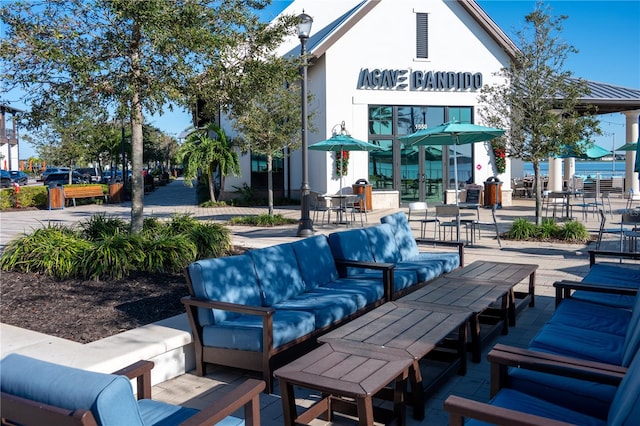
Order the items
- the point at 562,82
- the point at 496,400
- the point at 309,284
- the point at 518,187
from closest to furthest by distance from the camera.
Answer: the point at 496,400
the point at 309,284
the point at 562,82
the point at 518,187

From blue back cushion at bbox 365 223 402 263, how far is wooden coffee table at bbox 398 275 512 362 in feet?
4.02

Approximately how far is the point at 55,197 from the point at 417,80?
49.4 ft

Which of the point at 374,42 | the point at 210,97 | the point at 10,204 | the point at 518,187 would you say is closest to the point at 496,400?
the point at 210,97

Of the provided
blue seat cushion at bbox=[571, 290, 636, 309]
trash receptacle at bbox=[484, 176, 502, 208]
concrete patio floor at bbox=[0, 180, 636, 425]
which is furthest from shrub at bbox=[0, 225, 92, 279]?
trash receptacle at bbox=[484, 176, 502, 208]

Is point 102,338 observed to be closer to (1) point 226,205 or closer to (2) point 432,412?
(2) point 432,412

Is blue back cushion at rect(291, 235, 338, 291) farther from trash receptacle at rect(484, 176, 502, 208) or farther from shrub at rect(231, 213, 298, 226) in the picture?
trash receptacle at rect(484, 176, 502, 208)

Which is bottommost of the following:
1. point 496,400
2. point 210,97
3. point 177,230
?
point 496,400

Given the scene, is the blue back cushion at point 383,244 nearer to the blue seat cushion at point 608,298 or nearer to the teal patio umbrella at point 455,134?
the blue seat cushion at point 608,298

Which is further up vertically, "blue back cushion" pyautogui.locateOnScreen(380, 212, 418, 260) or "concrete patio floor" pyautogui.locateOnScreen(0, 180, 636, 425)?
"blue back cushion" pyautogui.locateOnScreen(380, 212, 418, 260)

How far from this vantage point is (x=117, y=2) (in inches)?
241

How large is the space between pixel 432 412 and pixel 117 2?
527 cm

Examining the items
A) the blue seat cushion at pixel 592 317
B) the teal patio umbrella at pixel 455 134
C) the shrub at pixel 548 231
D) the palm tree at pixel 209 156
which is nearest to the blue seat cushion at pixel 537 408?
the blue seat cushion at pixel 592 317

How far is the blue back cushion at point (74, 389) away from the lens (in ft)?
6.76

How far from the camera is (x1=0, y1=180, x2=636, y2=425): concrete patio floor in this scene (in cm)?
428
